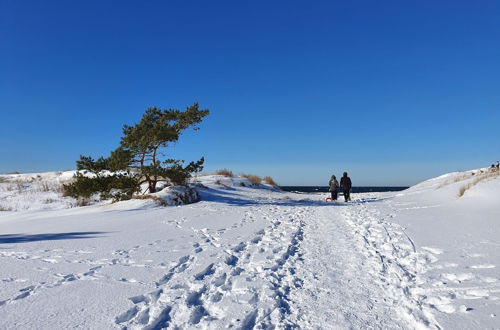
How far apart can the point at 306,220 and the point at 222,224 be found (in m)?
2.67

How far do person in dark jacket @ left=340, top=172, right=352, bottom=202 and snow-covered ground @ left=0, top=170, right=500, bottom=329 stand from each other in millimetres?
10870

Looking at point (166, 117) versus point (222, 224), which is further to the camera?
point (166, 117)

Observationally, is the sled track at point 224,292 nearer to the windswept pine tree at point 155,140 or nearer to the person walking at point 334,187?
the windswept pine tree at point 155,140

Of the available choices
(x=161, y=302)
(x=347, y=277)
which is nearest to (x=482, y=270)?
(x=347, y=277)

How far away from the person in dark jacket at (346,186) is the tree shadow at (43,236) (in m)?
15.1

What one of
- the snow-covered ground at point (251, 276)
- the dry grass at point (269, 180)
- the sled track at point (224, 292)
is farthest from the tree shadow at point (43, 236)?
the dry grass at point (269, 180)

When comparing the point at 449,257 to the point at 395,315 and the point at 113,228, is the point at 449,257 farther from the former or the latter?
the point at 113,228

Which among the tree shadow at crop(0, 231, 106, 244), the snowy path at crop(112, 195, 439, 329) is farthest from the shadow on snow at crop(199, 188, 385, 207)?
the snowy path at crop(112, 195, 439, 329)

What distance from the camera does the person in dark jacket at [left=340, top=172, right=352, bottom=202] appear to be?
1930 cm

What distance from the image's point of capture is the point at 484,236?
6.30 meters

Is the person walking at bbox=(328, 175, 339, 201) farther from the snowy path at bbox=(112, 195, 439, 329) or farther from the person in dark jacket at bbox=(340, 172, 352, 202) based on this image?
the snowy path at bbox=(112, 195, 439, 329)

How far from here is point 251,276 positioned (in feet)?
14.8

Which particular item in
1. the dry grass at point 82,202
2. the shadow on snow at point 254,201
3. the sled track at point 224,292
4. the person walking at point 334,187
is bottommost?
the sled track at point 224,292

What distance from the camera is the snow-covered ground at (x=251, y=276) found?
3.20 m
